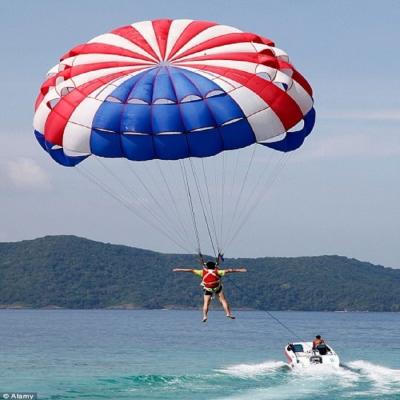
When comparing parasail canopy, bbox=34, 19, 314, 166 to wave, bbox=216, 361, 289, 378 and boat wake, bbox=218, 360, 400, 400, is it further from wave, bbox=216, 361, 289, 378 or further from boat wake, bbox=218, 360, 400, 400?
wave, bbox=216, 361, 289, 378

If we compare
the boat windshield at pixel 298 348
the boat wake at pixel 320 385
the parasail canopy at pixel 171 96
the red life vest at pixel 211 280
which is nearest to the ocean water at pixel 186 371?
the boat wake at pixel 320 385

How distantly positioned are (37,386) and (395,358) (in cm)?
3050

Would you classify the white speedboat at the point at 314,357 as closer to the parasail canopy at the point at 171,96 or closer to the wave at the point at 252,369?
the wave at the point at 252,369

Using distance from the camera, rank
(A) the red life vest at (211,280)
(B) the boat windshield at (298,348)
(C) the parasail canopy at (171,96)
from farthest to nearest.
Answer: (B) the boat windshield at (298,348), (C) the parasail canopy at (171,96), (A) the red life vest at (211,280)

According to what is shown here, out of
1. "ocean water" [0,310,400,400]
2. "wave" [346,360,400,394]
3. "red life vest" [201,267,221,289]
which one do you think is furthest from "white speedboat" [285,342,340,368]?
"red life vest" [201,267,221,289]

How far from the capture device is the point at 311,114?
94.9 ft

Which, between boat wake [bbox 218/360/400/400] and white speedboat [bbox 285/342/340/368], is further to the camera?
white speedboat [bbox 285/342/340/368]

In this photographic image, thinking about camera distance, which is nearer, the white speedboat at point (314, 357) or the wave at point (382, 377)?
the white speedboat at point (314, 357)

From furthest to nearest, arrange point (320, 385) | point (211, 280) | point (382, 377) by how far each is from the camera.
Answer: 1. point (382, 377)
2. point (320, 385)
3. point (211, 280)

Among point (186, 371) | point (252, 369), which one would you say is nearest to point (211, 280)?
point (186, 371)

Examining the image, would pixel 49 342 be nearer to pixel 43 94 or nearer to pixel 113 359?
pixel 113 359

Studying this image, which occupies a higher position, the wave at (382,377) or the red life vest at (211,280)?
the red life vest at (211,280)

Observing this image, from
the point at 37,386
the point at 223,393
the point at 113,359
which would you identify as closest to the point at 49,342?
the point at 113,359

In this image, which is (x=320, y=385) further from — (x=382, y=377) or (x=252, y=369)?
(x=252, y=369)
